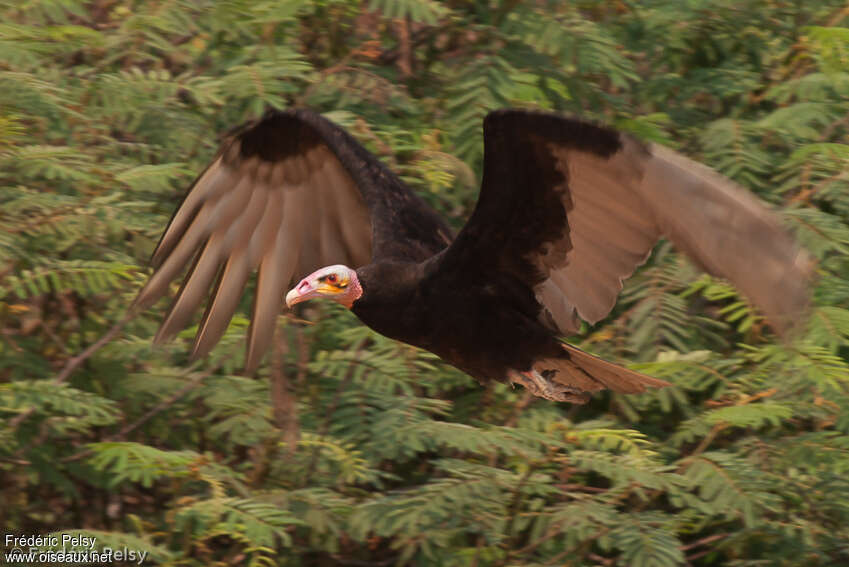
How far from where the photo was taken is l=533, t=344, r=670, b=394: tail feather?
176 inches

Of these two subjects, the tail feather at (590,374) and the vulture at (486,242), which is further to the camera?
the tail feather at (590,374)

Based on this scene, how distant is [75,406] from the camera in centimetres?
455

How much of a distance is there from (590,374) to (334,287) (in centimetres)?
84

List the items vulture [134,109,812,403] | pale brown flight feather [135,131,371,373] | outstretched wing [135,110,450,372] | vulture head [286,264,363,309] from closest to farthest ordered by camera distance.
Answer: vulture [134,109,812,403] → vulture head [286,264,363,309] → outstretched wing [135,110,450,372] → pale brown flight feather [135,131,371,373]

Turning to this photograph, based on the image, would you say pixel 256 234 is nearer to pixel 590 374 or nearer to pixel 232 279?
pixel 232 279

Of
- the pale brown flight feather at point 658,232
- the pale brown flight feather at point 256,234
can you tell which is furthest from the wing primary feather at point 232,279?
the pale brown flight feather at point 658,232

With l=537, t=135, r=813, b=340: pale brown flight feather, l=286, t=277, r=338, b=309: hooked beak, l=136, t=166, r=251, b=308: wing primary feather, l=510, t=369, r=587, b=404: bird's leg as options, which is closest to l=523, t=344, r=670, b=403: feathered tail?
l=510, t=369, r=587, b=404: bird's leg

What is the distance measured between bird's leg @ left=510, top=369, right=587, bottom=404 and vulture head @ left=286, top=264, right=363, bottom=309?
579mm

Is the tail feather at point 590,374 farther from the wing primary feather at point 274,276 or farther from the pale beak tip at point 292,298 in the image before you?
the wing primary feather at point 274,276

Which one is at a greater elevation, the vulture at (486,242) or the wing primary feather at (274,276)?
the vulture at (486,242)

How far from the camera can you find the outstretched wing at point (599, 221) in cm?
360

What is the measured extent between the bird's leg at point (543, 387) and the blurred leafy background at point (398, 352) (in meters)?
0.13

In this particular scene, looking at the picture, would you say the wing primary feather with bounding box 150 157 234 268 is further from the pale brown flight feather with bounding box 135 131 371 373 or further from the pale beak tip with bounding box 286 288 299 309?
the pale beak tip with bounding box 286 288 299 309

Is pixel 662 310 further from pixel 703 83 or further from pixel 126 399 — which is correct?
pixel 126 399
